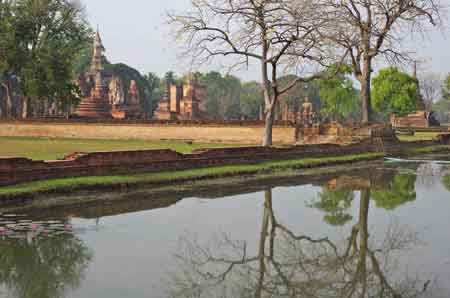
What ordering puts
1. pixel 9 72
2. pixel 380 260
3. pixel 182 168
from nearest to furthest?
pixel 380 260 < pixel 182 168 < pixel 9 72

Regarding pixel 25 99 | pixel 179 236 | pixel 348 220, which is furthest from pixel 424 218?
pixel 25 99

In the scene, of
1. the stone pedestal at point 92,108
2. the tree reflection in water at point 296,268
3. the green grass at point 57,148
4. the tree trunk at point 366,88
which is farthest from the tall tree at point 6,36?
the tree reflection in water at point 296,268

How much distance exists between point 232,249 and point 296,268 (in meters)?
0.99

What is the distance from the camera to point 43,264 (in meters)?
5.75

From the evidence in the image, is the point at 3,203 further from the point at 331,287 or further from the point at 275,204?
the point at 331,287

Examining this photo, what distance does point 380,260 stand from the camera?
5.99m

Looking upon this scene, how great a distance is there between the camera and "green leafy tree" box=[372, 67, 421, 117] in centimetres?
4900

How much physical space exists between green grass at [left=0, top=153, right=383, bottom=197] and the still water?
1.44m

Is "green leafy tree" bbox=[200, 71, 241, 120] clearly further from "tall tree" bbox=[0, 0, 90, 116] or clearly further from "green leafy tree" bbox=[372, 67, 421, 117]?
"tall tree" bbox=[0, 0, 90, 116]

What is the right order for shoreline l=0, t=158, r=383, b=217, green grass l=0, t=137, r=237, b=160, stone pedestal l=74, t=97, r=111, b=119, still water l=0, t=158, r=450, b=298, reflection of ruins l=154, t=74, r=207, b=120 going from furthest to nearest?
reflection of ruins l=154, t=74, r=207, b=120
stone pedestal l=74, t=97, r=111, b=119
green grass l=0, t=137, r=237, b=160
shoreline l=0, t=158, r=383, b=217
still water l=0, t=158, r=450, b=298

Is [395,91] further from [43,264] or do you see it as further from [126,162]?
[43,264]

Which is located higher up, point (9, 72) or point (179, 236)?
point (9, 72)

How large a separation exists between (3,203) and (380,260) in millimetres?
6359

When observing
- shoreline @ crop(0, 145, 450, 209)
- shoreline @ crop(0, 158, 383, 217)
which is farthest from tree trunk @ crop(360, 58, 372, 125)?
shoreline @ crop(0, 158, 383, 217)
